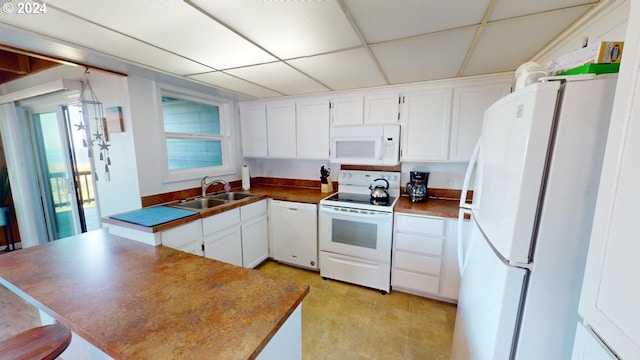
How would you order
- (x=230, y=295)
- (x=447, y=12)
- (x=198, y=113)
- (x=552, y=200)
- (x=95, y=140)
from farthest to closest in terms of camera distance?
(x=198, y=113) < (x=95, y=140) < (x=447, y=12) < (x=230, y=295) < (x=552, y=200)

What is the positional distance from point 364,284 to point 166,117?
285 centimetres

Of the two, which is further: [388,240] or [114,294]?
[388,240]

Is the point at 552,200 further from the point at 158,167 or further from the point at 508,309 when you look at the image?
the point at 158,167

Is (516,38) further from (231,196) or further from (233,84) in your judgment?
(231,196)

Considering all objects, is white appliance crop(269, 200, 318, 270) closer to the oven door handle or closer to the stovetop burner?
the oven door handle

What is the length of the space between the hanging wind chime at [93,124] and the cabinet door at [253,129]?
Answer: 4.86ft

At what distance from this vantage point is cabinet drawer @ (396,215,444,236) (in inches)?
84.2

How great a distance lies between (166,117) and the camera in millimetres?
2559

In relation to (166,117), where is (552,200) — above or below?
below

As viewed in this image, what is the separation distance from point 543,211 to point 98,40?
7.84 feet

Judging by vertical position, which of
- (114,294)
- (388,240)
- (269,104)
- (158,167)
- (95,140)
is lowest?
(388,240)

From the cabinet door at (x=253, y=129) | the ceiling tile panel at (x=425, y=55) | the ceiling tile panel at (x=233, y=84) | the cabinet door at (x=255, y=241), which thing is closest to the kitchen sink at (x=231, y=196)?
the cabinet door at (x=255, y=241)

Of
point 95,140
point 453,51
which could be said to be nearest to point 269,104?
point 95,140

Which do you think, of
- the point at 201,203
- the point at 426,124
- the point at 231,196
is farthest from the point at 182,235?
the point at 426,124
